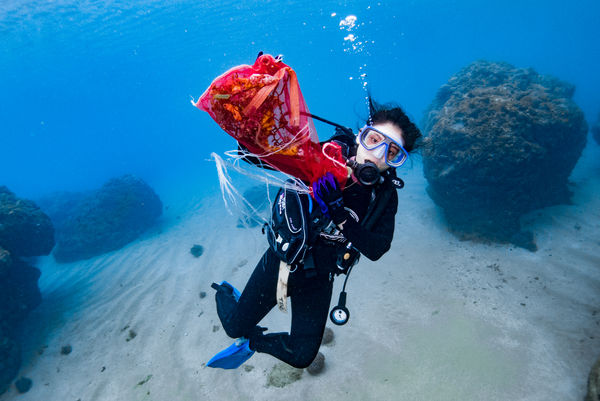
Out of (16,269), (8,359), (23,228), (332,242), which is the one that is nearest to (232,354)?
(332,242)

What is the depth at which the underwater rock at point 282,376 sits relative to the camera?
4.54 meters

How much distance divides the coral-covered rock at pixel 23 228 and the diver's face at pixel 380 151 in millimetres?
11675

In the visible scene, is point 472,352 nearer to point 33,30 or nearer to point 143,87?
point 33,30

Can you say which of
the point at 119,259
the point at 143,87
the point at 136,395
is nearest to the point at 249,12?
the point at 119,259

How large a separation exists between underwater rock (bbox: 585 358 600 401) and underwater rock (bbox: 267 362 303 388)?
13.7 ft

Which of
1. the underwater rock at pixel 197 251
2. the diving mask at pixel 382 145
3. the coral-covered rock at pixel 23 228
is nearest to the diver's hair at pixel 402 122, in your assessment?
the diving mask at pixel 382 145

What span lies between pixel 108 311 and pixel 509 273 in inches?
451

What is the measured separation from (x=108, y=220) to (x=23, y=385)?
1054 cm

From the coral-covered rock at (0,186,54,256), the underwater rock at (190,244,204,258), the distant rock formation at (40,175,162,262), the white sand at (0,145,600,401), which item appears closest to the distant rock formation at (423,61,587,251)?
the white sand at (0,145,600,401)

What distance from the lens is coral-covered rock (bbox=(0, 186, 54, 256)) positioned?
8469 mm

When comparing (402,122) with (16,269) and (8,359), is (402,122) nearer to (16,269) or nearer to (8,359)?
(8,359)

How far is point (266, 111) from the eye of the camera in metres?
1.52

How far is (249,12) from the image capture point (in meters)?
37.7

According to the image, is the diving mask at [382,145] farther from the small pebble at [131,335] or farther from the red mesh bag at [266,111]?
the small pebble at [131,335]
